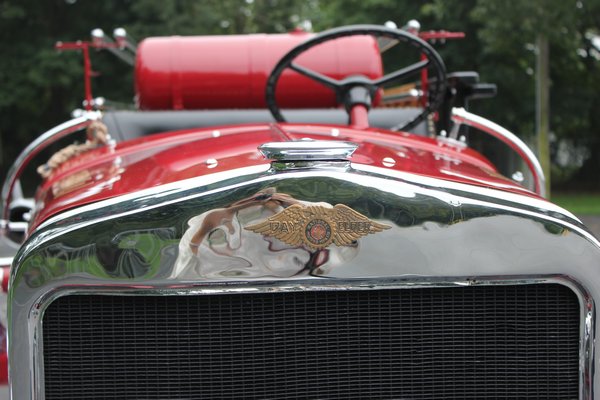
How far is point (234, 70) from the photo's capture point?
5238 mm

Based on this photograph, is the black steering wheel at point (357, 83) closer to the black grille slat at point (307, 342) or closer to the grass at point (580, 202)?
the black grille slat at point (307, 342)

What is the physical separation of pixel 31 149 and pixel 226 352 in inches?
79.2

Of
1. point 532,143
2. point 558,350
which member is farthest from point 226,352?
point 532,143

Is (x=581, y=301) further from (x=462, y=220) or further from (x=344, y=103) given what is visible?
(x=344, y=103)

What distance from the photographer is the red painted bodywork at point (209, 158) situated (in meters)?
2.24

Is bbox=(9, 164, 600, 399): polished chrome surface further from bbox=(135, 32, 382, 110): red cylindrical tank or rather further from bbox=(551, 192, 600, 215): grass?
bbox=(551, 192, 600, 215): grass

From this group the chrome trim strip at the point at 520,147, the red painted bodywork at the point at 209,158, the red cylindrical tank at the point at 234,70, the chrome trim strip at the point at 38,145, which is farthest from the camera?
the red cylindrical tank at the point at 234,70

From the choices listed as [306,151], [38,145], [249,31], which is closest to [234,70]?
[38,145]

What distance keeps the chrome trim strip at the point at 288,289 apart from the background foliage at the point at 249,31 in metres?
16.7

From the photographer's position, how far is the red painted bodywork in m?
2.24

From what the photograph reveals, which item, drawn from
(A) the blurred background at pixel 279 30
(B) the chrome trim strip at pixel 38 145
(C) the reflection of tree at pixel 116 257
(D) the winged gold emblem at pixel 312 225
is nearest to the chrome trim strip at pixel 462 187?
(D) the winged gold emblem at pixel 312 225

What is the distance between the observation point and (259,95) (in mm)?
5230

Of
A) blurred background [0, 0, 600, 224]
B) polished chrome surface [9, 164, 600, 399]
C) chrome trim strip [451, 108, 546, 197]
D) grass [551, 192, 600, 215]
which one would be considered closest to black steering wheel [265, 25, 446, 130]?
chrome trim strip [451, 108, 546, 197]

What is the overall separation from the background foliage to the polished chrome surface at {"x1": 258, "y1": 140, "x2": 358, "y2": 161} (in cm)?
1682
